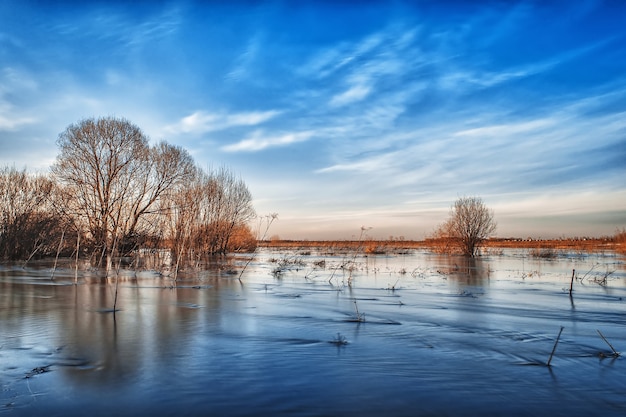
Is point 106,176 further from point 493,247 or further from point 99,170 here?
point 493,247

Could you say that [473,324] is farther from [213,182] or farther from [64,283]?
[213,182]

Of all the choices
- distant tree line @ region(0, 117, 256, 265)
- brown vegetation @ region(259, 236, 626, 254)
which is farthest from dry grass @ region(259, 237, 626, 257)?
distant tree line @ region(0, 117, 256, 265)

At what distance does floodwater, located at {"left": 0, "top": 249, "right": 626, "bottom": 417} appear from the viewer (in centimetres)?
310

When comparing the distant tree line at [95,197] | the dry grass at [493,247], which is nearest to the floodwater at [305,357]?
the dry grass at [493,247]

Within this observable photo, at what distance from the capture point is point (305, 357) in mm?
4363

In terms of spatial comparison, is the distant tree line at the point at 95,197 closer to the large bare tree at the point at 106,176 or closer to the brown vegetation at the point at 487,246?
the large bare tree at the point at 106,176

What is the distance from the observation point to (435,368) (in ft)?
13.2

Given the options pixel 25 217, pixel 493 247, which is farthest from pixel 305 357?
pixel 493 247

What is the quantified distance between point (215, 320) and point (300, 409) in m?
3.59

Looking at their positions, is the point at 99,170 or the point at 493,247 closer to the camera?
the point at 99,170

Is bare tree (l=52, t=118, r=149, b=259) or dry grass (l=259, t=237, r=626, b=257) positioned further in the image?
dry grass (l=259, t=237, r=626, b=257)

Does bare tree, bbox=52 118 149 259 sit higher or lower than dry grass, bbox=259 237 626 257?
higher

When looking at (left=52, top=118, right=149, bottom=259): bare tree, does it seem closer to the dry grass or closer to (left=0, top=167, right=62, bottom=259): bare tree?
(left=0, top=167, right=62, bottom=259): bare tree

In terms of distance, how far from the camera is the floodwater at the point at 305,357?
10.2 ft
